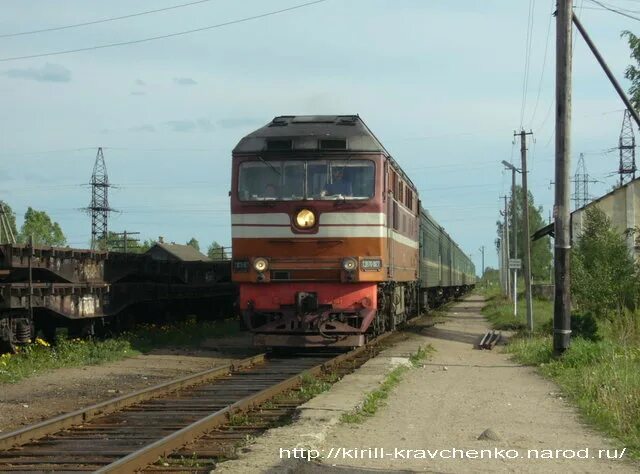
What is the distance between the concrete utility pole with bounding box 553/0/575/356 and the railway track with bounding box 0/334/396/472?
18.7 ft

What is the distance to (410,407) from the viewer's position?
984cm

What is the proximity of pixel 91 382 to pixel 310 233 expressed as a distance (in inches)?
178

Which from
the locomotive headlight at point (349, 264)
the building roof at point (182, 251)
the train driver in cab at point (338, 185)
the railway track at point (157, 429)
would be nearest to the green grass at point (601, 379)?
the railway track at point (157, 429)

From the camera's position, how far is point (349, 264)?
48.2ft

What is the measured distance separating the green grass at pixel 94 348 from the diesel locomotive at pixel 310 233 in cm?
280

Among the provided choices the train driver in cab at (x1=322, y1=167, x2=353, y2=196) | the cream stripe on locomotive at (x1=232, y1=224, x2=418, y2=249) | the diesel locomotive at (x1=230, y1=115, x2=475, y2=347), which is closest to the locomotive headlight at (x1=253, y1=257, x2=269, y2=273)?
the diesel locomotive at (x1=230, y1=115, x2=475, y2=347)

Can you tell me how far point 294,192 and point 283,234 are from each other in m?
0.77

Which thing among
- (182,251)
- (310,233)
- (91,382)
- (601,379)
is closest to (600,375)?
(601,379)

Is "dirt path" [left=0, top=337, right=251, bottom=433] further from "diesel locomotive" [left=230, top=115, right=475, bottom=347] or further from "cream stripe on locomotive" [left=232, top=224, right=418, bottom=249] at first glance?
A: "cream stripe on locomotive" [left=232, top=224, right=418, bottom=249]

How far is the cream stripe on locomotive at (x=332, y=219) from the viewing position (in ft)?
48.6

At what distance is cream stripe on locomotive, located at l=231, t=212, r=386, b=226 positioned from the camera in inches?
584

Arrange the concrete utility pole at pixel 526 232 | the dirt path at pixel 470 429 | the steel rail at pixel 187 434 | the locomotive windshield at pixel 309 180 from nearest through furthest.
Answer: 1. the steel rail at pixel 187 434
2. the dirt path at pixel 470 429
3. the locomotive windshield at pixel 309 180
4. the concrete utility pole at pixel 526 232

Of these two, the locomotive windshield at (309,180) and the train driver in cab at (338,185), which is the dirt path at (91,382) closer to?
the locomotive windshield at (309,180)

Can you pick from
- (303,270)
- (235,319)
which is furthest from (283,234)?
(235,319)
